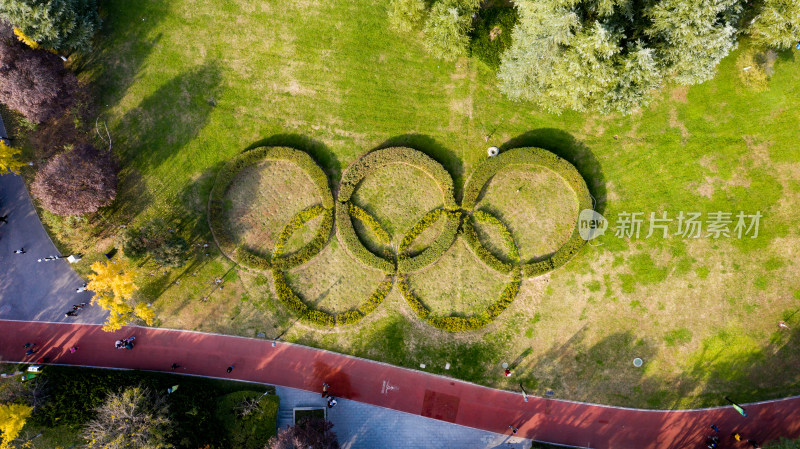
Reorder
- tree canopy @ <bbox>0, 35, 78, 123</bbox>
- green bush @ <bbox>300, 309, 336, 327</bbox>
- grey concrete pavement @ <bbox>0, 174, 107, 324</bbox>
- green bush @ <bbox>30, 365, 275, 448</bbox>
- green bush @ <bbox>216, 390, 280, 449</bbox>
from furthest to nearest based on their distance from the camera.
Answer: grey concrete pavement @ <bbox>0, 174, 107, 324</bbox>
green bush @ <bbox>300, 309, 336, 327</bbox>
green bush @ <bbox>216, 390, 280, 449</bbox>
green bush @ <bbox>30, 365, 275, 448</bbox>
tree canopy @ <bbox>0, 35, 78, 123</bbox>

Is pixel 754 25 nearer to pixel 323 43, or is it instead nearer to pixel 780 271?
pixel 780 271

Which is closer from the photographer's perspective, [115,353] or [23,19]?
[23,19]

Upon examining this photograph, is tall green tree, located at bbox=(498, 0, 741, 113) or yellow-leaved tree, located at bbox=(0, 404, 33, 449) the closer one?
tall green tree, located at bbox=(498, 0, 741, 113)

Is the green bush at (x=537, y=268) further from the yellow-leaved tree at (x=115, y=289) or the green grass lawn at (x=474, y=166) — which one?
the yellow-leaved tree at (x=115, y=289)

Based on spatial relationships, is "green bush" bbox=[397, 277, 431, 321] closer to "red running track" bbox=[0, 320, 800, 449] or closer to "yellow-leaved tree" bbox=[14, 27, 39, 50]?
Answer: "red running track" bbox=[0, 320, 800, 449]

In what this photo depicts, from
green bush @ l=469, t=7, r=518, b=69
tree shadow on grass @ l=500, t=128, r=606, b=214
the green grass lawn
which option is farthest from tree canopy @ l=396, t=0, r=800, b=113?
the green grass lawn

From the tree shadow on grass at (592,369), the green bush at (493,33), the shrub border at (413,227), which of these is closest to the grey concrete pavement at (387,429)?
the tree shadow on grass at (592,369)

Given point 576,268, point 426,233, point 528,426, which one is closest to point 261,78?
point 426,233
